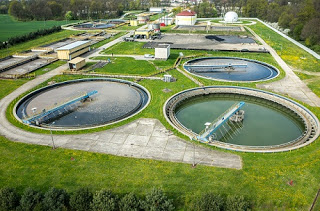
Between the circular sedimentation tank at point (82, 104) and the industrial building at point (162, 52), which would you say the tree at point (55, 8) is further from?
the circular sedimentation tank at point (82, 104)

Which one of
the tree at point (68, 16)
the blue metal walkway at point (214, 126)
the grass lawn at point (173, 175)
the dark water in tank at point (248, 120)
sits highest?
the tree at point (68, 16)

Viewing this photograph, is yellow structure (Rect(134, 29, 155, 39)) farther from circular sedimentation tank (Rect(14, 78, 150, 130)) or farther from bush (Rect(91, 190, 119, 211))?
bush (Rect(91, 190, 119, 211))

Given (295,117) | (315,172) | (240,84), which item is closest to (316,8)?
(240,84)

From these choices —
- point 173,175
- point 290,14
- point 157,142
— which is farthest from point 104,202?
point 290,14

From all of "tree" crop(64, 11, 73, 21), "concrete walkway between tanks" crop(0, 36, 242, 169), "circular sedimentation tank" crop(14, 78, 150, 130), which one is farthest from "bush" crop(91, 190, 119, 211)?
"tree" crop(64, 11, 73, 21)

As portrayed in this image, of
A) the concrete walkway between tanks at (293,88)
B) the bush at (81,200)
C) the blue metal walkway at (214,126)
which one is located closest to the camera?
the bush at (81,200)

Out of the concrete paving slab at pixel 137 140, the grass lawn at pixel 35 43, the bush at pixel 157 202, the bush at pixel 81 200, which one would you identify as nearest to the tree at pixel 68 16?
the grass lawn at pixel 35 43

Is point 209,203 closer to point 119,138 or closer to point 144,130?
point 144,130

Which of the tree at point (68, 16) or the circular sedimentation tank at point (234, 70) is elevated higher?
the tree at point (68, 16)
